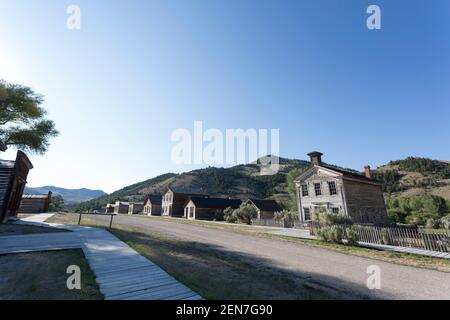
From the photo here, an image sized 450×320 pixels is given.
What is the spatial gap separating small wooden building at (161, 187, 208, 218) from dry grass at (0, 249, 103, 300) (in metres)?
50.0

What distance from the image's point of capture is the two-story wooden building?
27.8 meters

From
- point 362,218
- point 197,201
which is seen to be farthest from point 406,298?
point 197,201

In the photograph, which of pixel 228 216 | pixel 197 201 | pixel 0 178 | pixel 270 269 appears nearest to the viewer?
pixel 270 269

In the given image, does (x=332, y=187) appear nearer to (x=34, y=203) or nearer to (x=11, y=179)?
(x=11, y=179)

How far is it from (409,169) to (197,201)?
326ft

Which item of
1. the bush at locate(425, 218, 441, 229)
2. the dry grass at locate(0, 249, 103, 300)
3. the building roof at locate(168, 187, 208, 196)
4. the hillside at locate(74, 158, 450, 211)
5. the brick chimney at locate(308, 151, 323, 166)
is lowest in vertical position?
the dry grass at locate(0, 249, 103, 300)

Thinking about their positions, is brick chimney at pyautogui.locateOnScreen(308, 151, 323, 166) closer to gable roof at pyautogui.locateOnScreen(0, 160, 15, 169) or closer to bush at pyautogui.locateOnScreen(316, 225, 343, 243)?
bush at pyautogui.locateOnScreen(316, 225, 343, 243)

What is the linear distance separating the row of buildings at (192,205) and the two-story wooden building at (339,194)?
14466 millimetres

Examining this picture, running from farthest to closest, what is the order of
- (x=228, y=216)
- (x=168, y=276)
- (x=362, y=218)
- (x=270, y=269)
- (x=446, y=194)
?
(x=446, y=194) < (x=228, y=216) < (x=362, y=218) < (x=270, y=269) < (x=168, y=276)

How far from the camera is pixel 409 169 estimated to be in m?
99.8

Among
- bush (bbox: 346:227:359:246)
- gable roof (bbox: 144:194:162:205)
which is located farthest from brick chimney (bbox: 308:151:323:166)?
gable roof (bbox: 144:194:162:205)

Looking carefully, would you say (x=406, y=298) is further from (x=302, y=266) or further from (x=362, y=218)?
(x=362, y=218)

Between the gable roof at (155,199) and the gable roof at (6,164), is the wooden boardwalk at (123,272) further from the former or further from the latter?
the gable roof at (155,199)

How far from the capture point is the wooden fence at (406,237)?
13617mm
